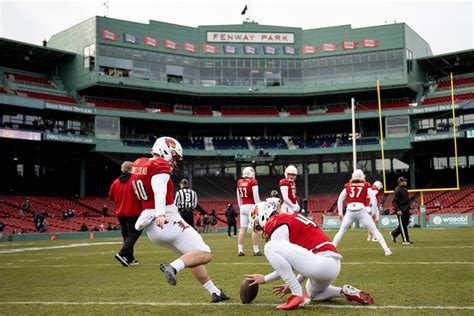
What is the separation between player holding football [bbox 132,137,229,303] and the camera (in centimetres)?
676

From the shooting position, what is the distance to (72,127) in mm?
50312

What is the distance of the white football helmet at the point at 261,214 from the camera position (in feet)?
22.0

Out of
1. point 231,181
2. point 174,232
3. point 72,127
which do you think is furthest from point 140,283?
point 231,181

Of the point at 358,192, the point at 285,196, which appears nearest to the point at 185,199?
the point at 285,196

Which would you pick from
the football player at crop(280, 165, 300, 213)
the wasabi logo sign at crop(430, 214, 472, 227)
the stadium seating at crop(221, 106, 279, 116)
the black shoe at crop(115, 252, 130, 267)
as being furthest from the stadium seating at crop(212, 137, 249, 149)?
the black shoe at crop(115, 252, 130, 267)

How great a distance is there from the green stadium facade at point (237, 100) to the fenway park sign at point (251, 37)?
11 centimetres

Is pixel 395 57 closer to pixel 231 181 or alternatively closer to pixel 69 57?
pixel 231 181

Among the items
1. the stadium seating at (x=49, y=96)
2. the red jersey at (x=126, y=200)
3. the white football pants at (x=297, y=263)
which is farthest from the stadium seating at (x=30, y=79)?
the white football pants at (x=297, y=263)

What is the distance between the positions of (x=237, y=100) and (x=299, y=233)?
5055cm

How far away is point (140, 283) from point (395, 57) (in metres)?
49.4

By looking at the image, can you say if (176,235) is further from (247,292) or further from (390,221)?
(390,221)

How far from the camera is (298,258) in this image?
6.35 metres

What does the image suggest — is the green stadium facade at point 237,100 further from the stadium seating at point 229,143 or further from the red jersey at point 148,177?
the red jersey at point 148,177

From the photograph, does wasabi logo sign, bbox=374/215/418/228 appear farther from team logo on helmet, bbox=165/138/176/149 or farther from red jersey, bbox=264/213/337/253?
team logo on helmet, bbox=165/138/176/149
